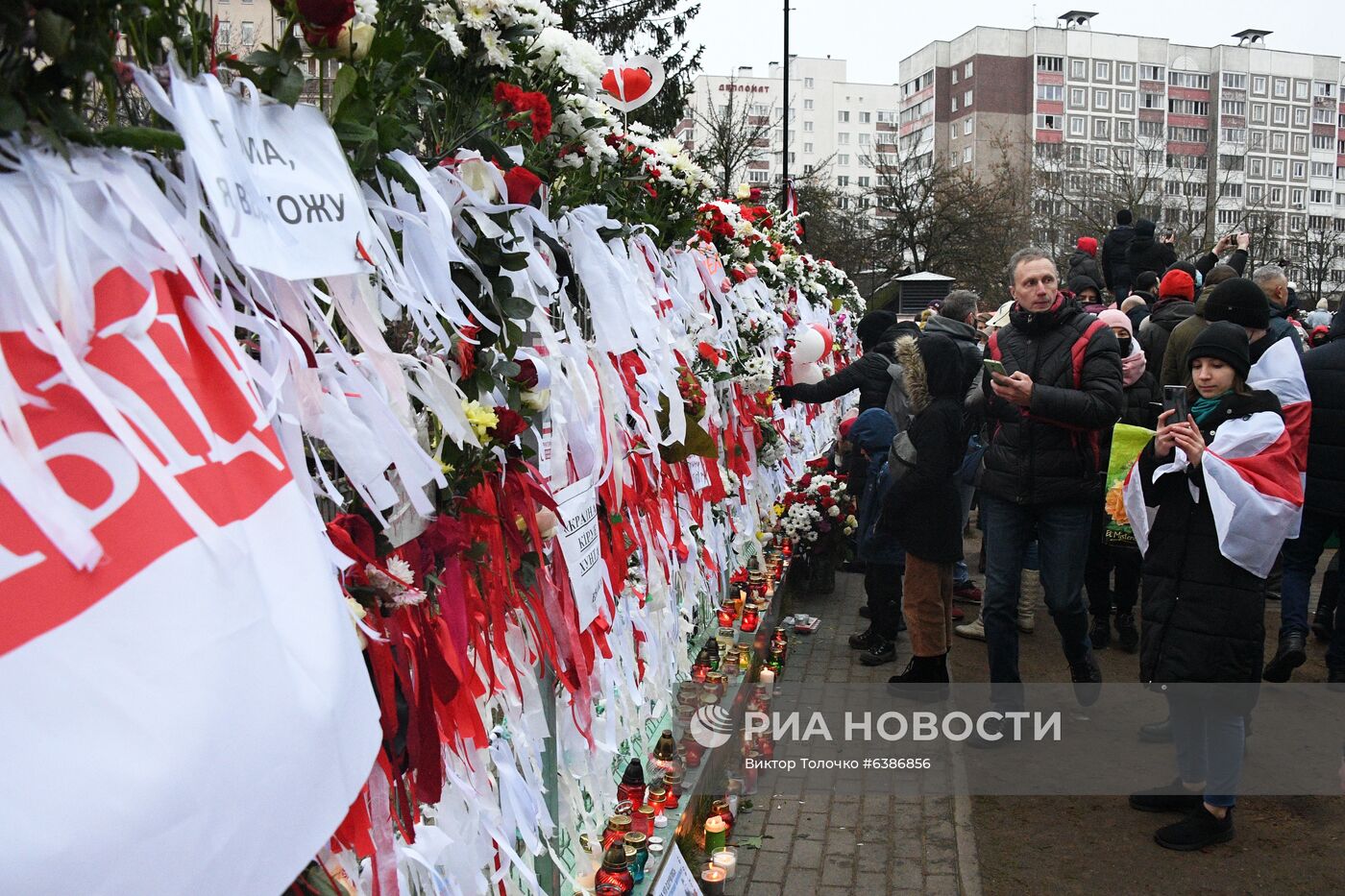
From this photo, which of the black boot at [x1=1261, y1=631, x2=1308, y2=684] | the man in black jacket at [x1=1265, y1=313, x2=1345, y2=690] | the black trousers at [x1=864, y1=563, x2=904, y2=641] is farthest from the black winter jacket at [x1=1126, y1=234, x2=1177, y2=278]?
the black trousers at [x1=864, y1=563, x2=904, y2=641]

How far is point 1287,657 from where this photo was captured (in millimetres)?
5789

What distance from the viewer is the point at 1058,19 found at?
79500 mm

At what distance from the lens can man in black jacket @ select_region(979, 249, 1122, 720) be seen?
489cm

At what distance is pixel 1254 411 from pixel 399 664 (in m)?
3.57

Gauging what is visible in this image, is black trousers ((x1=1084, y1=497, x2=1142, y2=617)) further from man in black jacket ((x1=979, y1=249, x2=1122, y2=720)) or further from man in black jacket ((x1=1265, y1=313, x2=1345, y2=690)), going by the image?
man in black jacket ((x1=979, y1=249, x2=1122, y2=720))

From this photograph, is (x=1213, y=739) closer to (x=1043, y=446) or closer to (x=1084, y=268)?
(x=1043, y=446)

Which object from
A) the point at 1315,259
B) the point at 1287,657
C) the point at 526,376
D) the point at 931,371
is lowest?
the point at 1287,657

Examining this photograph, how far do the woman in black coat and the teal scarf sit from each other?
1271 mm

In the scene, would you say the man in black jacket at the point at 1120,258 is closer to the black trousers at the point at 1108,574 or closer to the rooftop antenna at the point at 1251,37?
the black trousers at the point at 1108,574

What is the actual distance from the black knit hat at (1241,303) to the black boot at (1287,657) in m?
1.73

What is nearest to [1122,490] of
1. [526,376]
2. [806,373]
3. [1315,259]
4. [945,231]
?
[806,373]

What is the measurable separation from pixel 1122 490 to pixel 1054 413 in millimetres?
458

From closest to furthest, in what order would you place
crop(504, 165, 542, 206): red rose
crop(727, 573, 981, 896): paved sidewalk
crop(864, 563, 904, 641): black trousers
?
crop(504, 165, 542, 206): red rose
crop(727, 573, 981, 896): paved sidewalk
crop(864, 563, 904, 641): black trousers

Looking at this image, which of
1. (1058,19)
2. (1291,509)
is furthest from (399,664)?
(1058,19)
